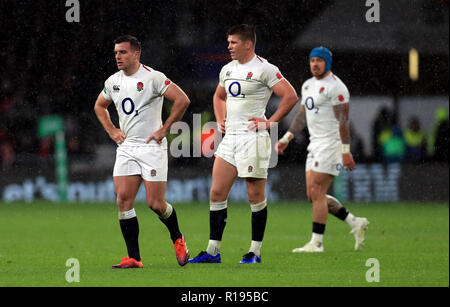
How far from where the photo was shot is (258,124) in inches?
360

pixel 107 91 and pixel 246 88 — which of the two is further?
pixel 246 88

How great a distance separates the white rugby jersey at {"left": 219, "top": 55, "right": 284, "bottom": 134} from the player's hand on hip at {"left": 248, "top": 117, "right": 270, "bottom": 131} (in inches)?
2.5

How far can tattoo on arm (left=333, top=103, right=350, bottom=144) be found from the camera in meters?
10.7

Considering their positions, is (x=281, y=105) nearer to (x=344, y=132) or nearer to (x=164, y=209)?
(x=164, y=209)

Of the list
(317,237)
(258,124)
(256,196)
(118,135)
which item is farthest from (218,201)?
(317,237)

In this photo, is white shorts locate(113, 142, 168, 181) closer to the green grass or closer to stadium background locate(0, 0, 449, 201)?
the green grass

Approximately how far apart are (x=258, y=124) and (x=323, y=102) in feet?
6.06

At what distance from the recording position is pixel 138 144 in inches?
351

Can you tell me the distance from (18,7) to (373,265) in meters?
14.4

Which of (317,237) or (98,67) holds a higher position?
(98,67)

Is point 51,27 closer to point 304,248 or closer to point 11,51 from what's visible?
point 11,51

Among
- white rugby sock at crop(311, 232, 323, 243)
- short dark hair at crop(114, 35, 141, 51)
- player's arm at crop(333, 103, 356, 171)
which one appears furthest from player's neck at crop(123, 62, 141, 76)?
white rugby sock at crop(311, 232, 323, 243)
